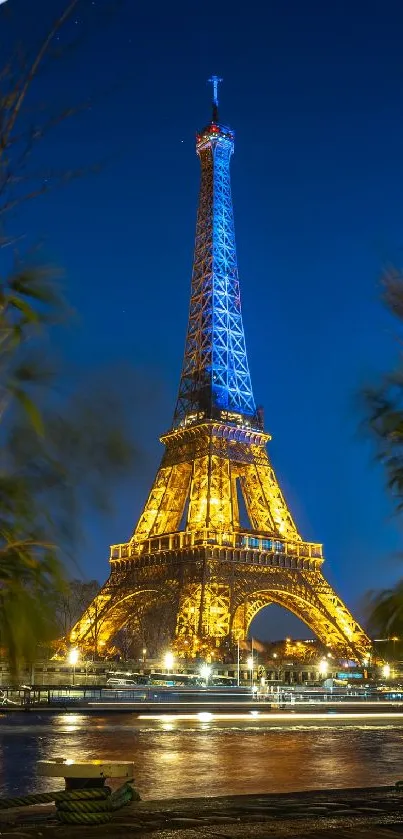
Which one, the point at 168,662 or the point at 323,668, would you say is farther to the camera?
the point at 323,668

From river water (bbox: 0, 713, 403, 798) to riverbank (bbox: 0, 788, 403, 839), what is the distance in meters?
2.30

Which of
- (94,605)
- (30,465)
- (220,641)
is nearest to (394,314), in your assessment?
(30,465)

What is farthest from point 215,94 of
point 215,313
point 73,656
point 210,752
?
point 210,752

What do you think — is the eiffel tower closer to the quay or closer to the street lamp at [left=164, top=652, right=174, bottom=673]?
the street lamp at [left=164, top=652, right=174, bottom=673]

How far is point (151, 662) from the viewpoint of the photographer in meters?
65.8

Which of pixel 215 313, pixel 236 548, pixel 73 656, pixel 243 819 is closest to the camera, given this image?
pixel 243 819

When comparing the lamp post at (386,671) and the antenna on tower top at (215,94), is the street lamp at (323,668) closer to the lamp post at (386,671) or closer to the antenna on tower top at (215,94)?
the lamp post at (386,671)

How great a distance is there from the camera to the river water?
48.5 feet

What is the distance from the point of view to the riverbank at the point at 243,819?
368 inches

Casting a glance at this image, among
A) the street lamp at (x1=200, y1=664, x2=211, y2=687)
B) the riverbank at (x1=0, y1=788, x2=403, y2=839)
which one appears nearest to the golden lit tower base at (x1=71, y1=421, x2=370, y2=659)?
the street lamp at (x1=200, y1=664, x2=211, y2=687)

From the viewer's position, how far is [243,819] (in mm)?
10203

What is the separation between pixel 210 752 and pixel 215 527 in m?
52.3

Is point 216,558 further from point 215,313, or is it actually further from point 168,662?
point 215,313

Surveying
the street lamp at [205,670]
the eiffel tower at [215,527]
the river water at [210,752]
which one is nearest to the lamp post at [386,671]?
the eiffel tower at [215,527]
